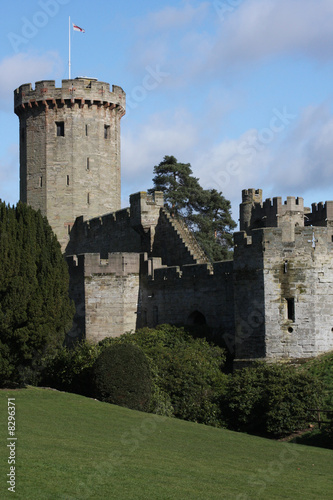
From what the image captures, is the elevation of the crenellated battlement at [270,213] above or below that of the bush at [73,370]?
above

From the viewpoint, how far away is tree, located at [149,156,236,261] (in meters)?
60.3

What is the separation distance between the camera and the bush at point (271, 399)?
1162 inches

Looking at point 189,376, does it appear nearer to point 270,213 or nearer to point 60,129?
point 60,129

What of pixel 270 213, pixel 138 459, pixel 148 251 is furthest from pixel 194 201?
pixel 138 459

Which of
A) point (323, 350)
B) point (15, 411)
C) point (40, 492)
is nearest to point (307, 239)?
point (323, 350)

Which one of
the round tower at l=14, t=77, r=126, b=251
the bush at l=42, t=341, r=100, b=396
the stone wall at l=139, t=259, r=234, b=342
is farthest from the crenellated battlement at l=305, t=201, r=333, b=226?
the bush at l=42, t=341, r=100, b=396

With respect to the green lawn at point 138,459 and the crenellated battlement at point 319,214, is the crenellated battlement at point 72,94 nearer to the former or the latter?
the crenellated battlement at point 319,214

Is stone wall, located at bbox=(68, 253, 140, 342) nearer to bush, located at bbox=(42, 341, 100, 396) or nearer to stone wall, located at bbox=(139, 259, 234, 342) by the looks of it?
stone wall, located at bbox=(139, 259, 234, 342)

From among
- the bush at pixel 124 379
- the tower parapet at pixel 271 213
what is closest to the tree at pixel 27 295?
the bush at pixel 124 379

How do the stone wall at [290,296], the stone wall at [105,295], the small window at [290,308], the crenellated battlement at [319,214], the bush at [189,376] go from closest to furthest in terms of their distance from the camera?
the bush at [189,376]
the stone wall at [290,296]
the small window at [290,308]
the stone wall at [105,295]
the crenellated battlement at [319,214]

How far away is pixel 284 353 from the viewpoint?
33.1 metres

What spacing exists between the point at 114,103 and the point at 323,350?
85.5 feet

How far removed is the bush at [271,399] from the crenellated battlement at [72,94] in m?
26.3

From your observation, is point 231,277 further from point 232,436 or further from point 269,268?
point 232,436
